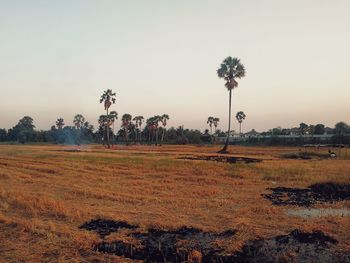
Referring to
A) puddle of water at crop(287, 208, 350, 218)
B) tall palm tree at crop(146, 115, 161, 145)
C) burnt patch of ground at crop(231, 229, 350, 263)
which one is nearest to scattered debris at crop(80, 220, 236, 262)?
burnt patch of ground at crop(231, 229, 350, 263)

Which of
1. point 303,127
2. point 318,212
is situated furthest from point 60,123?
point 318,212

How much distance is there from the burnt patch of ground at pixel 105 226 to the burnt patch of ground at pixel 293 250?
178 inches

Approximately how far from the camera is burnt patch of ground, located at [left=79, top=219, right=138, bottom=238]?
1421cm

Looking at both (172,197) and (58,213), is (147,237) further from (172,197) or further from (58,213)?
(172,197)

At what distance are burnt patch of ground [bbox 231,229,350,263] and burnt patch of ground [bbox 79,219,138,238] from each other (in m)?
4.52

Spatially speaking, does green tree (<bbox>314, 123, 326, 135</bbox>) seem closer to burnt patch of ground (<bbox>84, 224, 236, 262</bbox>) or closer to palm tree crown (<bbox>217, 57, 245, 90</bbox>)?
palm tree crown (<bbox>217, 57, 245, 90</bbox>)

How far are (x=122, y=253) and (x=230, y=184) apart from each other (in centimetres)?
1651

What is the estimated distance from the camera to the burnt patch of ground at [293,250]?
37.1 feet

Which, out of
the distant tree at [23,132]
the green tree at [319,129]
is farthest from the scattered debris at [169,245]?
the green tree at [319,129]

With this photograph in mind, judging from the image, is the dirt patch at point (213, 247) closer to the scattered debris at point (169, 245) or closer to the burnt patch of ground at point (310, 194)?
the scattered debris at point (169, 245)

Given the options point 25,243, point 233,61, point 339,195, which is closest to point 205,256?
point 25,243

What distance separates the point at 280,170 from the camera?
35.8 metres

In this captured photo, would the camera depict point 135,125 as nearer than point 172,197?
No

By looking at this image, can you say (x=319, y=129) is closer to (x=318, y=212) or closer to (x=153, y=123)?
(x=153, y=123)
